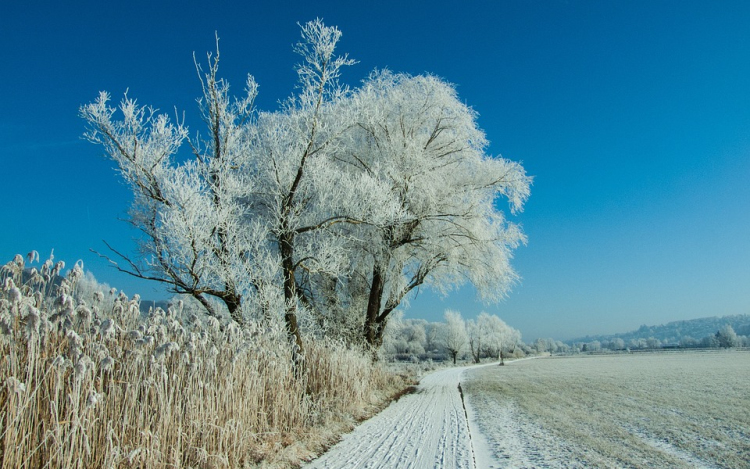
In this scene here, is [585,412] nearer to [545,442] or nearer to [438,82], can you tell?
[545,442]

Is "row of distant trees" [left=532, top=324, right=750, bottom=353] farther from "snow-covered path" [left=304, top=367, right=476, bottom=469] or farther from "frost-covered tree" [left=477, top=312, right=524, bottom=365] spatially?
"snow-covered path" [left=304, top=367, right=476, bottom=469]

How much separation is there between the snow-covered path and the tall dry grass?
474mm

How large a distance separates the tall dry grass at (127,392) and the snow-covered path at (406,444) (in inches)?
18.6

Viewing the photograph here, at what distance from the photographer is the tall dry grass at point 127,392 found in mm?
2811

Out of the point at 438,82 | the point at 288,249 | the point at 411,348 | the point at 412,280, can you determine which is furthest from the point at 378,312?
the point at 411,348

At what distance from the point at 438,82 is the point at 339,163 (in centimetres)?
466

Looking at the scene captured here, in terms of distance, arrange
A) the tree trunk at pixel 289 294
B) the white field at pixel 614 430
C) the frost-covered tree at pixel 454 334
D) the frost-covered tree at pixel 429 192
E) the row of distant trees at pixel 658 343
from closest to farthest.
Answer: the white field at pixel 614 430, the tree trunk at pixel 289 294, the frost-covered tree at pixel 429 192, the frost-covered tree at pixel 454 334, the row of distant trees at pixel 658 343

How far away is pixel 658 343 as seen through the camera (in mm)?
139000

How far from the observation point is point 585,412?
8.92 m

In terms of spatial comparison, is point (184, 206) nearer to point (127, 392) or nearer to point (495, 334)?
point (127, 392)

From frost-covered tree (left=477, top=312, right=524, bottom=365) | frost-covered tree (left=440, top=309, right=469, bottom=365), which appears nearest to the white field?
frost-covered tree (left=440, top=309, right=469, bottom=365)

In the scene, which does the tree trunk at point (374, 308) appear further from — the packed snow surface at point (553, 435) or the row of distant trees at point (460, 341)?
the row of distant trees at point (460, 341)

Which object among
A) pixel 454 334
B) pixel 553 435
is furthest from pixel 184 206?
pixel 454 334

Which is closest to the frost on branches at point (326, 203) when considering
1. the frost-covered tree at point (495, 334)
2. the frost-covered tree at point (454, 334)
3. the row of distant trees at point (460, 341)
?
the row of distant trees at point (460, 341)
